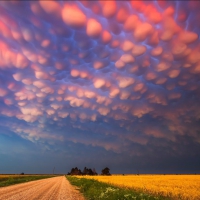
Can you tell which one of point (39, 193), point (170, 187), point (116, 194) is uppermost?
point (170, 187)

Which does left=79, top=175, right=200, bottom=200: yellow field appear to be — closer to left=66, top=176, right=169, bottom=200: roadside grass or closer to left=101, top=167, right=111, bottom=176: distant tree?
left=66, top=176, right=169, bottom=200: roadside grass

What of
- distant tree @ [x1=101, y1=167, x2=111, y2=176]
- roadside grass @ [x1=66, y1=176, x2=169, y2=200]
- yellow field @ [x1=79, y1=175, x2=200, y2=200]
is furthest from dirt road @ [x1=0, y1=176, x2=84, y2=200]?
distant tree @ [x1=101, y1=167, x2=111, y2=176]

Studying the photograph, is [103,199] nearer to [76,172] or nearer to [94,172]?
[94,172]

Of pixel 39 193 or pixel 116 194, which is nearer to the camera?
pixel 116 194

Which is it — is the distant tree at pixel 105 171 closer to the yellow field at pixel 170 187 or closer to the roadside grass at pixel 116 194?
the yellow field at pixel 170 187

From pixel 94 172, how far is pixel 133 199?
602 ft

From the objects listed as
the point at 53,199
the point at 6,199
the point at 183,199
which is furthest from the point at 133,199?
the point at 6,199

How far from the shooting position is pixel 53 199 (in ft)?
57.4

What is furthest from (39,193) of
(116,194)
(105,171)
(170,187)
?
(105,171)

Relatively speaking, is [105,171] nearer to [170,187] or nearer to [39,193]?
[170,187]

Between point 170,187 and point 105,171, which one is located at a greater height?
point 105,171

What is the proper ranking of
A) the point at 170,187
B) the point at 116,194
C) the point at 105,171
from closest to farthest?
the point at 116,194 → the point at 170,187 → the point at 105,171

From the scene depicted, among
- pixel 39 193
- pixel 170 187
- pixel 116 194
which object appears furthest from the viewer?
pixel 170 187

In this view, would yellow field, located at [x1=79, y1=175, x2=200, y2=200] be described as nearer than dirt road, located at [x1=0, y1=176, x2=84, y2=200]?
No
